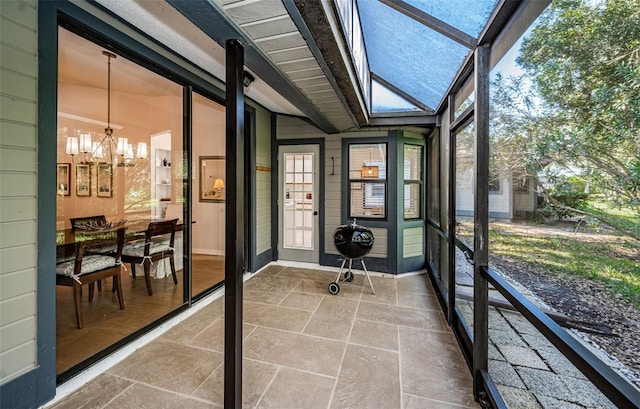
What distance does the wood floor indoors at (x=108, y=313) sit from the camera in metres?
2.12

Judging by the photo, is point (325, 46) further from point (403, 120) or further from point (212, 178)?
point (212, 178)

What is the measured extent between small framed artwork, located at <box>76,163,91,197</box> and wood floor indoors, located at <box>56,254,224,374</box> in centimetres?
120

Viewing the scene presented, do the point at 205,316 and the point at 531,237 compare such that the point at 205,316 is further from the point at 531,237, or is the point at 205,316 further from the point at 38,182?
the point at 531,237

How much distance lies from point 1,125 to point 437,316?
383 cm

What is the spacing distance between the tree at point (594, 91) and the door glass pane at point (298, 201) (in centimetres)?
379

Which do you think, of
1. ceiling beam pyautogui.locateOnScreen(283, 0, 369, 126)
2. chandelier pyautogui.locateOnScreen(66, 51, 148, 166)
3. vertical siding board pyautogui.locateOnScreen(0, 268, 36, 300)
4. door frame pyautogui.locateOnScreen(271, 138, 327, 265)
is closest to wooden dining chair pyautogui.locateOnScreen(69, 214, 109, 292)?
chandelier pyautogui.locateOnScreen(66, 51, 148, 166)

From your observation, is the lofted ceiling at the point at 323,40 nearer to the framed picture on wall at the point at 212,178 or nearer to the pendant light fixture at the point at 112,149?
the framed picture on wall at the point at 212,178

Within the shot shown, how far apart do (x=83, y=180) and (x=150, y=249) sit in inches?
54.4

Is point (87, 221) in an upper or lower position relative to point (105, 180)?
lower

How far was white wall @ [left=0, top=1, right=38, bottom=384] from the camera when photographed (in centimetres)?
150

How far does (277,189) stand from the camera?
4902mm

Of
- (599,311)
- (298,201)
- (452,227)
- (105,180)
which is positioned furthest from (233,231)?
(105,180)

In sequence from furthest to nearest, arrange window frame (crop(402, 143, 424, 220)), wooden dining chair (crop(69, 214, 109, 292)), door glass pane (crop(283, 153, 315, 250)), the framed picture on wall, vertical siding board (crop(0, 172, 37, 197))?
door glass pane (crop(283, 153, 315, 250)) < window frame (crop(402, 143, 424, 220)) < the framed picture on wall < wooden dining chair (crop(69, 214, 109, 292)) < vertical siding board (crop(0, 172, 37, 197))

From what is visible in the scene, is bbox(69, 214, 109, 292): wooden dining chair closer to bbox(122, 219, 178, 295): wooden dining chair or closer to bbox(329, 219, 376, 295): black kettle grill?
bbox(122, 219, 178, 295): wooden dining chair
